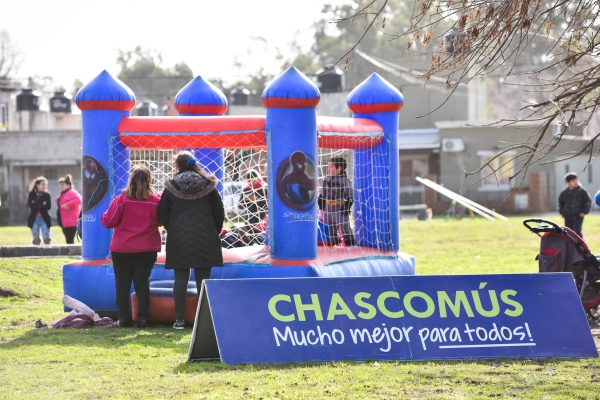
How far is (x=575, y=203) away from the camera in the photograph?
49.9 feet

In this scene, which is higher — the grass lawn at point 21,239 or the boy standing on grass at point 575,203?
the boy standing on grass at point 575,203

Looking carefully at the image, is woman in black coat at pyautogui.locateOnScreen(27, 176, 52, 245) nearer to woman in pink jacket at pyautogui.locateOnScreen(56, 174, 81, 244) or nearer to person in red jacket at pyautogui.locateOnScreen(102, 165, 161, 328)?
woman in pink jacket at pyautogui.locateOnScreen(56, 174, 81, 244)

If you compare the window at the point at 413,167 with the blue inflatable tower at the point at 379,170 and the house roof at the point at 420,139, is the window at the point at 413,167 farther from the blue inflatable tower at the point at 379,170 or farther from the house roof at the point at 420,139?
the blue inflatable tower at the point at 379,170

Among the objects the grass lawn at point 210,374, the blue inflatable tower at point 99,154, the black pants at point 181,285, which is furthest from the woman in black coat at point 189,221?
the blue inflatable tower at point 99,154

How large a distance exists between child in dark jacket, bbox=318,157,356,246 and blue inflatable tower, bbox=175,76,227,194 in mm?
1436

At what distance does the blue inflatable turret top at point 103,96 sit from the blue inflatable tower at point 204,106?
1871mm

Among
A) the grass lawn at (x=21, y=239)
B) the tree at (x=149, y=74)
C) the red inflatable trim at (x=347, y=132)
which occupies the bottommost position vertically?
the grass lawn at (x=21, y=239)

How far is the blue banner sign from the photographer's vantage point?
691 cm

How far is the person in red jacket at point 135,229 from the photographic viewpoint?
901 centimetres

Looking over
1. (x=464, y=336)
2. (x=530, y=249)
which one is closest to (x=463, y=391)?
(x=464, y=336)

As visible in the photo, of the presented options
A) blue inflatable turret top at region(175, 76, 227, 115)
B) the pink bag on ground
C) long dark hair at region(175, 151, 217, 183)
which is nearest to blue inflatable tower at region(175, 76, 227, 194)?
blue inflatable turret top at region(175, 76, 227, 115)

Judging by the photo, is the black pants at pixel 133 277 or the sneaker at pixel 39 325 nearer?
the black pants at pixel 133 277

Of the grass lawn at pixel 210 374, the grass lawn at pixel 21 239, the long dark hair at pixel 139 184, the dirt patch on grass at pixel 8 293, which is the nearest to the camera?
the grass lawn at pixel 210 374

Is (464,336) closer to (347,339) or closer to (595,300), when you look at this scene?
(347,339)
